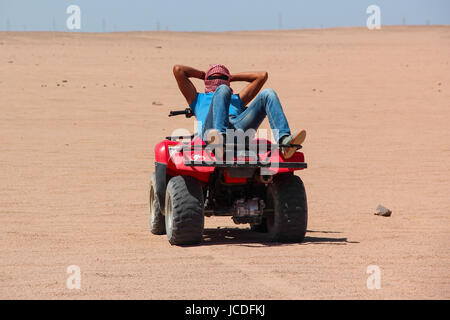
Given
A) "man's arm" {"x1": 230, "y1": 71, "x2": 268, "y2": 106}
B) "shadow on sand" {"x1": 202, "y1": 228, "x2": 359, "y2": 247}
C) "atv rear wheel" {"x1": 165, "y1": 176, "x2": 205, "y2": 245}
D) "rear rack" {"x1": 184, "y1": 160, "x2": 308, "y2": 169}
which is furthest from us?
"man's arm" {"x1": 230, "y1": 71, "x2": 268, "y2": 106}

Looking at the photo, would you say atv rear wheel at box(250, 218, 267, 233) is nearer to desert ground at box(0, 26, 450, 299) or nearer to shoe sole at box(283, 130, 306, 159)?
desert ground at box(0, 26, 450, 299)

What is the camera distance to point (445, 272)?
7.23 meters

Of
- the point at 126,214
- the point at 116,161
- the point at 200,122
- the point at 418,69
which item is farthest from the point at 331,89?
the point at 200,122

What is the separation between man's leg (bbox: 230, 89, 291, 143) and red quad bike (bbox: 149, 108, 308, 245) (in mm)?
175

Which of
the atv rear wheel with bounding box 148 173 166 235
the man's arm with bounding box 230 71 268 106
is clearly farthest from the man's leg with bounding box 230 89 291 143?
the atv rear wheel with bounding box 148 173 166 235

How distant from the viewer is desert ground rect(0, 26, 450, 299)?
277 inches

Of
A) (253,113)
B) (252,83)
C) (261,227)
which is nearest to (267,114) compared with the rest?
(253,113)

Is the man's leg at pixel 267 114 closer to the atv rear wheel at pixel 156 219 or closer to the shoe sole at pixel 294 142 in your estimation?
the shoe sole at pixel 294 142

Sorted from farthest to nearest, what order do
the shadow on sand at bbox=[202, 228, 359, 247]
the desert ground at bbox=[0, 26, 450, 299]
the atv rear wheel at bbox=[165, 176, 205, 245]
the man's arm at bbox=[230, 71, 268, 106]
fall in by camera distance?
the man's arm at bbox=[230, 71, 268, 106]
the shadow on sand at bbox=[202, 228, 359, 247]
the atv rear wheel at bbox=[165, 176, 205, 245]
the desert ground at bbox=[0, 26, 450, 299]

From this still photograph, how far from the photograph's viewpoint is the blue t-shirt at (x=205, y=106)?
30.2 ft

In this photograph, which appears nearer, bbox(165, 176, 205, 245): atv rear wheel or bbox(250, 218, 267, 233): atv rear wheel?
bbox(165, 176, 205, 245): atv rear wheel

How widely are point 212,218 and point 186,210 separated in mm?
3012

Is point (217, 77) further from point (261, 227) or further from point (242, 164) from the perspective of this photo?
point (261, 227)
